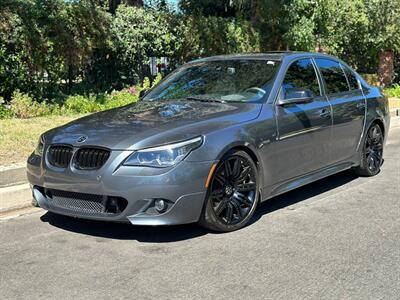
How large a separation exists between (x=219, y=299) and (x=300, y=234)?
1582mm

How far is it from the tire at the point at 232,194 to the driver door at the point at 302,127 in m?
0.38

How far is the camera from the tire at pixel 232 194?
481 cm

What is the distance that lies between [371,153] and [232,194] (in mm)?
2935

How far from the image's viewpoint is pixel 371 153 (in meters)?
7.21

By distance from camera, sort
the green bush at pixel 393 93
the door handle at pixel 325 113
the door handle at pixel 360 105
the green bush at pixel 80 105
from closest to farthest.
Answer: the door handle at pixel 325 113 < the door handle at pixel 360 105 < the green bush at pixel 80 105 < the green bush at pixel 393 93

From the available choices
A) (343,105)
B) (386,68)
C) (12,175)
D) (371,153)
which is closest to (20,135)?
(12,175)

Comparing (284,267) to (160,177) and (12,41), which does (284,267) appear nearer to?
(160,177)

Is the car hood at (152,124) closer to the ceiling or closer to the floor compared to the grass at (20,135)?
closer to the ceiling

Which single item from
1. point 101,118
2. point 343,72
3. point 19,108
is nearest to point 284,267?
point 101,118

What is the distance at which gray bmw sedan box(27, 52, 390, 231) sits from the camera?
4.49 meters

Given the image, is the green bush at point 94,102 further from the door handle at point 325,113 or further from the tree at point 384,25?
the tree at point 384,25

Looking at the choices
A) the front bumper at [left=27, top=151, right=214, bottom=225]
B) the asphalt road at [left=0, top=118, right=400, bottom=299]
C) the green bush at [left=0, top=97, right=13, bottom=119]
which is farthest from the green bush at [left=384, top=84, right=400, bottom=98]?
the front bumper at [left=27, top=151, right=214, bottom=225]

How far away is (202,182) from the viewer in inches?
181

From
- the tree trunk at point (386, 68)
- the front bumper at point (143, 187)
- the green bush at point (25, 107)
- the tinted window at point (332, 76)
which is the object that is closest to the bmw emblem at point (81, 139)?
the front bumper at point (143, 187)
